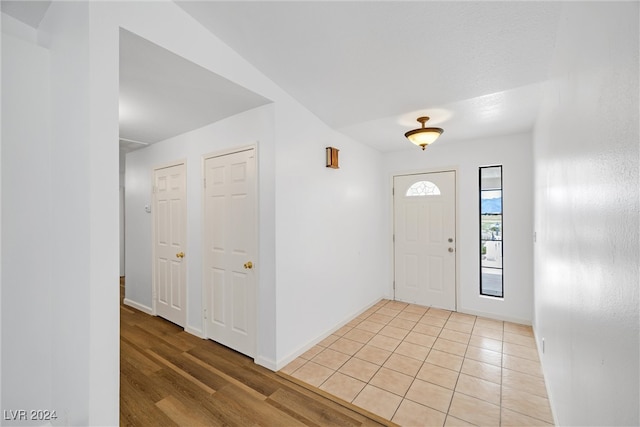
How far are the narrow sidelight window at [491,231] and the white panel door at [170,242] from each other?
392cm

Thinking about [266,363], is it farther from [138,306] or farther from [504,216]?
[504,216]

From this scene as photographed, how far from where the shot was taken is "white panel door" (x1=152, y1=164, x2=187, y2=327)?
130 inches

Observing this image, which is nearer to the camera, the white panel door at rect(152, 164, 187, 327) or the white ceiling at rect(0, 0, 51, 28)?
the white ceiling at rect(0, 0, 51, 28)

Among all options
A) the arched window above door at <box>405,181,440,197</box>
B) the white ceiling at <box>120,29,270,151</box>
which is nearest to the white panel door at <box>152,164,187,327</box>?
the white ceiling at <box>120,29,270,151</box>

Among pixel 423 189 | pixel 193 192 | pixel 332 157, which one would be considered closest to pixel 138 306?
pixel 193 192

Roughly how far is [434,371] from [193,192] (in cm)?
309

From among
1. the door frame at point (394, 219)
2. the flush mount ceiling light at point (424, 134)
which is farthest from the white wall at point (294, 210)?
the flush mount ceiling light at point (424, 134)

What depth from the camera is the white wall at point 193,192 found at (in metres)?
2.48

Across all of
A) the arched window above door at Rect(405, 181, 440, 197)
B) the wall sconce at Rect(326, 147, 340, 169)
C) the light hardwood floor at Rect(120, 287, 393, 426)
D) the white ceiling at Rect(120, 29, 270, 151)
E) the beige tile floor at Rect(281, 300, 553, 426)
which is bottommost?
the beige tile floor at Rect(281, 300, 553, 426)

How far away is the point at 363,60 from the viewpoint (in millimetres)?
2027

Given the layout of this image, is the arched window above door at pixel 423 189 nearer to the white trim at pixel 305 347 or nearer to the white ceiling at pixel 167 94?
the white trim at pixel 305 347

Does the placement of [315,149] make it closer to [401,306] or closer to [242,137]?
[242,137]

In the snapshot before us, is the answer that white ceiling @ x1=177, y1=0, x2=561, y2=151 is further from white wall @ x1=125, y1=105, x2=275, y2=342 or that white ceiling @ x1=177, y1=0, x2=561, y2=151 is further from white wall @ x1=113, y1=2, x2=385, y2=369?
white wall @ x1=125, y1=105, x2=275, y2=342

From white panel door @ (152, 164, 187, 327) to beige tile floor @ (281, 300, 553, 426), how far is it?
1.80 metres
